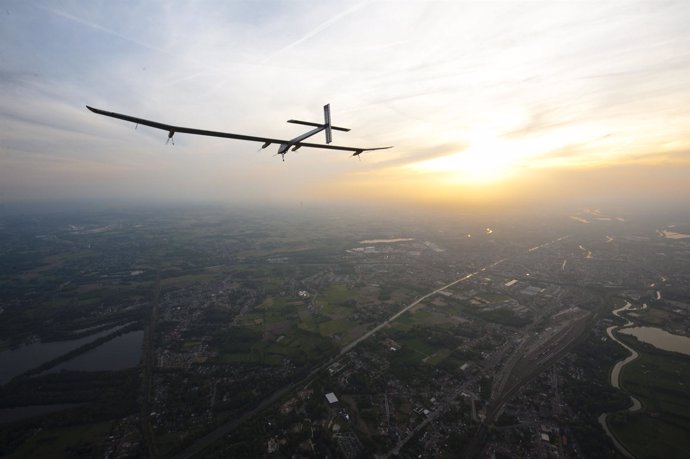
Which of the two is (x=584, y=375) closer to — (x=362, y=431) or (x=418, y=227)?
(x=362, y=431)

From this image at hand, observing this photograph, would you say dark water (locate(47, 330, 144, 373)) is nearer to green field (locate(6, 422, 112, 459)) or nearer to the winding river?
green field (locate(6, 422, 112, 459))

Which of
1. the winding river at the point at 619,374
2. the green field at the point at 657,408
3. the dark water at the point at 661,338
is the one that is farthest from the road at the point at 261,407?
the dark water at the point at 661,338

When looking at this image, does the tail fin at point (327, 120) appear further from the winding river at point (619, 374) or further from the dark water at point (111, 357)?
the dark water at point (111, 357)

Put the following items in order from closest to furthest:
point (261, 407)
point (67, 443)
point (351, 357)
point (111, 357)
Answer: point (67, 443)
point (261, 407)
point (351, 357)
point (111, 357)

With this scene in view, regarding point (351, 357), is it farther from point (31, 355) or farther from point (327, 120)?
point (31, 355)

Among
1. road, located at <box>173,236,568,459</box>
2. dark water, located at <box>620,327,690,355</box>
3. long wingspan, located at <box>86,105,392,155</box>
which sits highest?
long wingspan, located at <box>86,105,392,155</box>

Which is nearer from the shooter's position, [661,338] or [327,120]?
[327,120]

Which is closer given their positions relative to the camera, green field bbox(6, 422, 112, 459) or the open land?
green field bbox(6, 422, 112, 459)

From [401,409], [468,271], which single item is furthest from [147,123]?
[468,271]

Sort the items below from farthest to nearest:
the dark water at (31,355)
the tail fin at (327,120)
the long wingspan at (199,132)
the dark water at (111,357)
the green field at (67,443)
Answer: the dark water at (111,357) → the dark water at (31,355) → the green field at (67,443) → the tail fin at (327,120) → the long wingspan at (199,132)

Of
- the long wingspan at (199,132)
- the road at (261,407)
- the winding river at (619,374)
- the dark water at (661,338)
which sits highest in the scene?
the long wingspan at (199,132)

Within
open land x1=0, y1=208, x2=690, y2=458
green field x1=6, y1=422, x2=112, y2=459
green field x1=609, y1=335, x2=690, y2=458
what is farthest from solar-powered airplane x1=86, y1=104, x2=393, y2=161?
green field x1=609, y1=335, x2=690, y2=458

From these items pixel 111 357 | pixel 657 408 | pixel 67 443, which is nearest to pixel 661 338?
pixel 657 408
